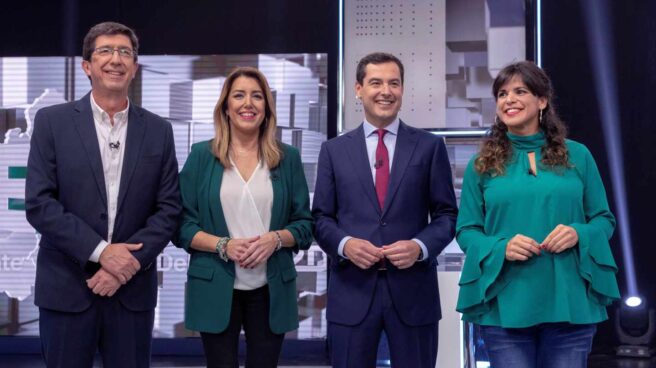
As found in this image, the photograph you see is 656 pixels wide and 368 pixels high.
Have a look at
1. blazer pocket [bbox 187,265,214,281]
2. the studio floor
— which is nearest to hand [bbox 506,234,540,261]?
blazer pocket [bbox 187,265,214,281]

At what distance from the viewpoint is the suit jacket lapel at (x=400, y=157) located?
2.82 m

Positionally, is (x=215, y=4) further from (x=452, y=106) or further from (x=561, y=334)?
(x=561, y=334)

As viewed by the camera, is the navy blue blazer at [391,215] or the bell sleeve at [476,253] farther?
the navy blue blazer at [391,215]

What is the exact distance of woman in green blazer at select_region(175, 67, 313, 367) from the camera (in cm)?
275

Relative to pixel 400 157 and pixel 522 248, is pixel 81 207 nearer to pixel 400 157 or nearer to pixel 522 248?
pixel 400 157

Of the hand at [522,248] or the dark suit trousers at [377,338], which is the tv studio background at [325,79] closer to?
the dark suit trousers at [377,338]

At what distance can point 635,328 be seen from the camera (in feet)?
16.2

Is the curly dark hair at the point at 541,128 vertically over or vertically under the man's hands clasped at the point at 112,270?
over

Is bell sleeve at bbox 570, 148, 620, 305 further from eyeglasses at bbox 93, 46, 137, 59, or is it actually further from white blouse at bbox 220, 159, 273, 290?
eyeglasses at bbox 93, 46, 137, 59

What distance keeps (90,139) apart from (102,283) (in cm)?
51

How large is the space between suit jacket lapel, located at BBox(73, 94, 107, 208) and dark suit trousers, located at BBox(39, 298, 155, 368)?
0.39 metres

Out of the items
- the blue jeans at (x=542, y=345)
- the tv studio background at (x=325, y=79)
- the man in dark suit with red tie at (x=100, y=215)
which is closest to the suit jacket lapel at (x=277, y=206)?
the man in dark suit with red tie at (x=100, y=215)

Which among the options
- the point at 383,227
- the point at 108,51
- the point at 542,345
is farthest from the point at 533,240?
the point at 108,51

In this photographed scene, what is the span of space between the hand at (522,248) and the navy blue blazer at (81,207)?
3.97 ft
